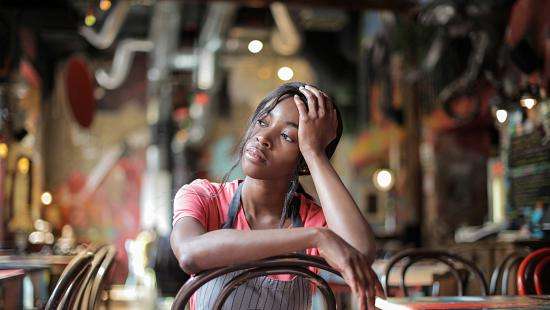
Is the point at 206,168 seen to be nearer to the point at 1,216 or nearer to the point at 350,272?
the point at 1,216

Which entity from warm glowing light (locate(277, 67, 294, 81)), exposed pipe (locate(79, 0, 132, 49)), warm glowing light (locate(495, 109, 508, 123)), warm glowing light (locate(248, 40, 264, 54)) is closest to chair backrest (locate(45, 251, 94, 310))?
warm glowing light (locate(277, 67, 294, 81))

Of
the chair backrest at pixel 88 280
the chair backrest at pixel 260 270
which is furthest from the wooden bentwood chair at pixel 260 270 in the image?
the chair backrest at pixel 88 280

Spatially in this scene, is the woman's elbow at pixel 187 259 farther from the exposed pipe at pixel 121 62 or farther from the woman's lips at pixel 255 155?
the exposed pipe at pixel 121 62

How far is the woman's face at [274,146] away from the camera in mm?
2057

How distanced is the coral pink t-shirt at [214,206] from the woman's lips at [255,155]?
7.8 inches

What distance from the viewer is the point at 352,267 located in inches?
67.2

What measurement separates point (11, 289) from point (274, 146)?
153 centimetres

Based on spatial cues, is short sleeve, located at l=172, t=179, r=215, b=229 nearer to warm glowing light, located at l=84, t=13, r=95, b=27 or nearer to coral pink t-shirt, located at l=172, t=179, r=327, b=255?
coral pink t-shirt, located at l=172, t=179, r=327, b=255

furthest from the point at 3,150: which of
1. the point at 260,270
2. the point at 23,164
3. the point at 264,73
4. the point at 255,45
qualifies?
the point at 264,73

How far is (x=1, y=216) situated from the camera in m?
8.09

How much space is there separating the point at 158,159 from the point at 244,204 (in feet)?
38.4

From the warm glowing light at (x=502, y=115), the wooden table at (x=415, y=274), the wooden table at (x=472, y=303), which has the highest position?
the warm glowing light at (x=502, y=115)

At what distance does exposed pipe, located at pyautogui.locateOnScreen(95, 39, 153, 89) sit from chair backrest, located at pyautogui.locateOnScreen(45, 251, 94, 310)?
527 inches

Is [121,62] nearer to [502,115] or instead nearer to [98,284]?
[502,115]
